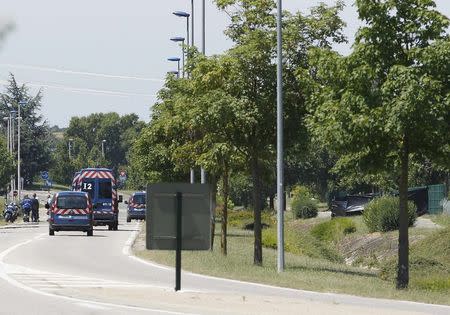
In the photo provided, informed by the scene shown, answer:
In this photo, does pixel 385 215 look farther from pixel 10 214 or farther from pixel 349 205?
pixel 10 214

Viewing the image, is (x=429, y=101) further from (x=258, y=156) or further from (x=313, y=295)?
(x=258, y=156)

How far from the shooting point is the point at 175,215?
671 inches

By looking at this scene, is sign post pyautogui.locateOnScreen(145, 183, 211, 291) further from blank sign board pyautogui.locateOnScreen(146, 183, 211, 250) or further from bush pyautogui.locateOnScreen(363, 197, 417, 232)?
bush pyautogui.locateOnScreen(363, 197, 417, 232)

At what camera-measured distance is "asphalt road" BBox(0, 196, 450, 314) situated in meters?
17.0

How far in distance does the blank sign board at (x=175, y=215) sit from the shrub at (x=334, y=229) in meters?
40.7

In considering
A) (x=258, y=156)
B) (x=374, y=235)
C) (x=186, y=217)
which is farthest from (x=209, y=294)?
(x=374, y=235)

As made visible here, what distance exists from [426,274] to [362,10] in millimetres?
13028

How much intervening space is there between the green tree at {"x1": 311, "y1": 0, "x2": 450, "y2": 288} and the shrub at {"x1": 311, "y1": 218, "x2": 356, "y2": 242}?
3211 centimetres

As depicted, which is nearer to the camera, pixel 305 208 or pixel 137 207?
pixel 137 207

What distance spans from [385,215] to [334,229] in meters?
6.03

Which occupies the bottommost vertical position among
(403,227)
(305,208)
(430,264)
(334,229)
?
(430,264)

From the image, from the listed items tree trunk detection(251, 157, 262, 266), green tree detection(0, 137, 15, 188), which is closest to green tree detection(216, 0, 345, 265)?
tree trunk detection(251, 157, 262, 266)

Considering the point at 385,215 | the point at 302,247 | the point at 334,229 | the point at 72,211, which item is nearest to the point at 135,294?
Result: the point at 72,211

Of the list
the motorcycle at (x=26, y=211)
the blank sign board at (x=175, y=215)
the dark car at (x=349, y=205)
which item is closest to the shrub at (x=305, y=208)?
the dark car at (x=349, y=205)
